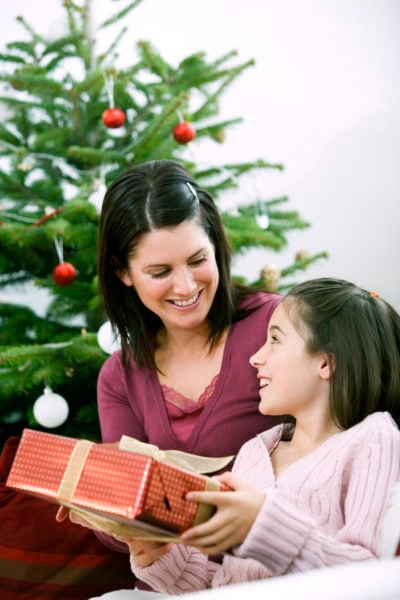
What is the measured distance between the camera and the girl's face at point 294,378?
103 cm

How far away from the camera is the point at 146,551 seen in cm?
97

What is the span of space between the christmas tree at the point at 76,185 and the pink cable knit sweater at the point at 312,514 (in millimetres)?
861

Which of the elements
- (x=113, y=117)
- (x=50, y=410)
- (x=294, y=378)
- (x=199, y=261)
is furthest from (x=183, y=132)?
(x=294, y=378)

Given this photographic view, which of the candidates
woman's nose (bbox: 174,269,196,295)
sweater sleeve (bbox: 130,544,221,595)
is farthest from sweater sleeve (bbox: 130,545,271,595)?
woman's nose (bbox: 174,269,196,295)

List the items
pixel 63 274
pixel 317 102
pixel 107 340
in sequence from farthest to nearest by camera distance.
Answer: pixel 317 102
pixel 63 274
pixel 107 340

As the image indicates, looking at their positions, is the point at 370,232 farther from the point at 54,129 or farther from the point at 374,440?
the point at 374,440

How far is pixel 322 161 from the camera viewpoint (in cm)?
305

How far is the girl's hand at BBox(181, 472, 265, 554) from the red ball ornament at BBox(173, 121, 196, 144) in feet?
4.08

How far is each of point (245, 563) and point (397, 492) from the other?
255 mm

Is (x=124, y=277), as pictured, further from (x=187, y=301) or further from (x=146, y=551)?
(x=146, y=551)

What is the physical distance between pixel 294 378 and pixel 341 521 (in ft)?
0.71

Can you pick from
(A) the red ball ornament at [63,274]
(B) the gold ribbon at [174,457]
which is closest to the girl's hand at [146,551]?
(B) the gold ribbon at [174,457]

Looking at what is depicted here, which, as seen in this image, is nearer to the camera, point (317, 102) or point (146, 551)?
point (146, 551)

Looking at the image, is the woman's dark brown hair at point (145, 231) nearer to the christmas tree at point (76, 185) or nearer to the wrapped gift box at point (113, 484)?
the christmas tree at point (76, 185)
